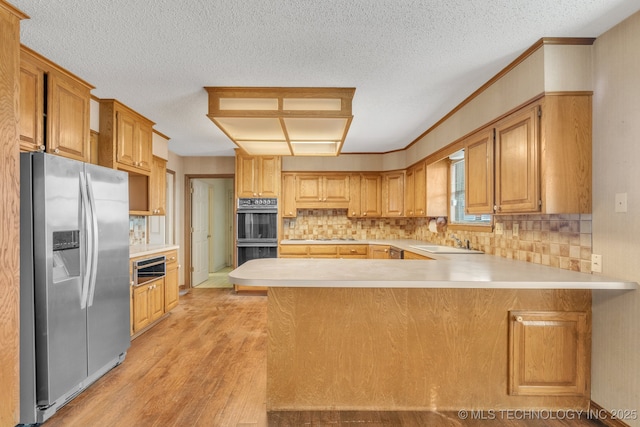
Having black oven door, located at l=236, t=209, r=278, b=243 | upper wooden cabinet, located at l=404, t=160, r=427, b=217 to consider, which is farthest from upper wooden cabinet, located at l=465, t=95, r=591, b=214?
black oven door, located at l=236, t=209, r=278, b=243

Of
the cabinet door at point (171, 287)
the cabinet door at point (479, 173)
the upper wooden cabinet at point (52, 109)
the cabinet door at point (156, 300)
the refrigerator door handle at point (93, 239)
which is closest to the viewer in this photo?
the upper wooden cabinet at point (52, 109)

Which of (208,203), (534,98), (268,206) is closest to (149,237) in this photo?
(268,206)

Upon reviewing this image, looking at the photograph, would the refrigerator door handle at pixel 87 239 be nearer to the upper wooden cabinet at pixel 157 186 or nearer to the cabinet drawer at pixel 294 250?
the upper wooden cabinet at pixel 157 186

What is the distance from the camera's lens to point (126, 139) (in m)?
3.37

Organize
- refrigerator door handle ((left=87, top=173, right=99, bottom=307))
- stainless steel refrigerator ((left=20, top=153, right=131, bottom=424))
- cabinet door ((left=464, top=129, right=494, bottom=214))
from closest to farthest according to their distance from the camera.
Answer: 1. stainless steel refrigerator ((left=20, top=153, right=131, bottom=424))
2. refrigerator door handle ((left=87, top=173, right=99, bottom=307))
3. cabinet door ((left=464, top=129, right=494, bottom=214))

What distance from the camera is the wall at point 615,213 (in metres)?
1.77

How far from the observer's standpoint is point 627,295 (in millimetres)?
1809

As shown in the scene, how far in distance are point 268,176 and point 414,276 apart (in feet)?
12.3

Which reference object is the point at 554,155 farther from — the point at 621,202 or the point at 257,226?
the point at 257,226

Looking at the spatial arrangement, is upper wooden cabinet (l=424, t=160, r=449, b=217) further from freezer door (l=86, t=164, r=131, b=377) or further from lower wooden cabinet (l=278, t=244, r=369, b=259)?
freezer door (l=86, t=164, r=131, b=377)

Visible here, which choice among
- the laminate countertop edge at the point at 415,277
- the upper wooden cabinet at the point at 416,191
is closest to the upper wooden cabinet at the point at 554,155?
the laminate countertop edge at the point at 415,277

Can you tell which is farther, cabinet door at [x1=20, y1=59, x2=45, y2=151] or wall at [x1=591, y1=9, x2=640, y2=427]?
cabinet door at [x1=20, y1=59, x2=45, y2=151]

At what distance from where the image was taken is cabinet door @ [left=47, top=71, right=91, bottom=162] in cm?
241

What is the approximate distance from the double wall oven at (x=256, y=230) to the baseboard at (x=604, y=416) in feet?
13.0
